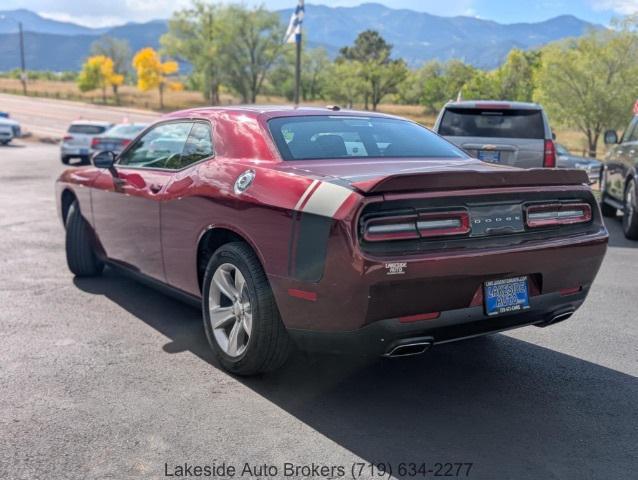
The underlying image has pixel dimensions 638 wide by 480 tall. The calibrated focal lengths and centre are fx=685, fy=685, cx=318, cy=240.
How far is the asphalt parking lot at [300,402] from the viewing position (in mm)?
3133

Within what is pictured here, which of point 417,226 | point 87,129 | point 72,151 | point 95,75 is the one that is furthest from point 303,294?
point 95,75

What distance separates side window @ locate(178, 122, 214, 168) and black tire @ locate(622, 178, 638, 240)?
264 inches

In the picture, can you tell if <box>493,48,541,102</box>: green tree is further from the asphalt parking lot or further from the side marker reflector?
the side marker reflector

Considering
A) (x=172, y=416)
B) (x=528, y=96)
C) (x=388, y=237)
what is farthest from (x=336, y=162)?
(x=528, y=96)

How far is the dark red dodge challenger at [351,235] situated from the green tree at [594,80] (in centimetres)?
3330

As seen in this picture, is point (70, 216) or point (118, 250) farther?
point (70, 216)

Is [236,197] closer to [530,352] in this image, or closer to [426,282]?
[426,282]

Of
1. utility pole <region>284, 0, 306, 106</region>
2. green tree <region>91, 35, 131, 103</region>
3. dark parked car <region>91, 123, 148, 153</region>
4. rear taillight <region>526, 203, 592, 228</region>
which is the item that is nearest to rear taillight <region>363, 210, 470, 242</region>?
rear taillight <region>526, 203, 592, 228</region>

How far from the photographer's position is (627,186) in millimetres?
9812

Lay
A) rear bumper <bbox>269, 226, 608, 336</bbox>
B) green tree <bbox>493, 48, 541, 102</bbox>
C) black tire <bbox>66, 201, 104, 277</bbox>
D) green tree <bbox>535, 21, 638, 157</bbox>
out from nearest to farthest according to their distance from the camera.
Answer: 1. rear bumper <bbox>269, 226, 608, 336</bbox>
2. black tire <bbox>66, 201, 104, 277</bbox>
3. green tree <bbox>535, 21, 638, 157</bbox>
4. green tree <bbox>493, 48, 541, 102</bbox>

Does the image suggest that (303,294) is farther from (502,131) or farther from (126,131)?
(126,131)

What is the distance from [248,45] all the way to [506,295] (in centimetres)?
7147

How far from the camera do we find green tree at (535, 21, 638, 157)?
34.2 metres

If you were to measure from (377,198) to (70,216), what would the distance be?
4071mm
